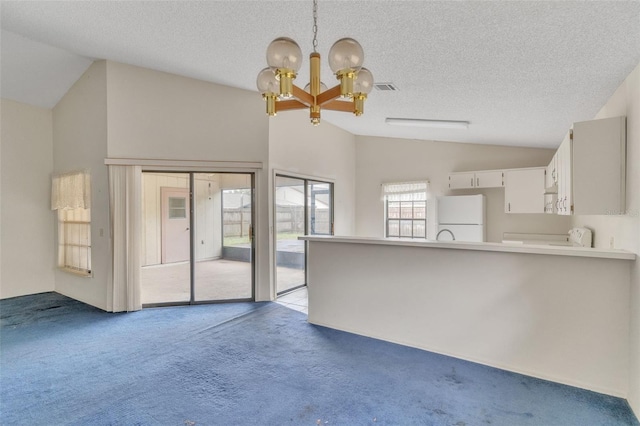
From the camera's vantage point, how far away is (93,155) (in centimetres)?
445

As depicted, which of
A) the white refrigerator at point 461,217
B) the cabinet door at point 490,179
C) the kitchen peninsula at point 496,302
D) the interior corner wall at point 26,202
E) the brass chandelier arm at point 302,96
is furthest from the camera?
the white refrigerator at point 461,217

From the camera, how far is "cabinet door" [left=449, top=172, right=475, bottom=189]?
543 centimetres

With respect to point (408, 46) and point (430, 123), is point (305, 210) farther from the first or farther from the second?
point (408, 46)

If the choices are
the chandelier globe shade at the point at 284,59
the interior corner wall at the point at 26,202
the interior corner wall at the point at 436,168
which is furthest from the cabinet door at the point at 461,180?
the interior corner wall at the point at 26,202

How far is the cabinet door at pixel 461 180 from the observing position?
5.43 metres

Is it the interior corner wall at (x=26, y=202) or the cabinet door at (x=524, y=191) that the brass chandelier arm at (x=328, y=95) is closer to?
the cabinet door at (x=524, y=191)

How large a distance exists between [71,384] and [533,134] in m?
5.71

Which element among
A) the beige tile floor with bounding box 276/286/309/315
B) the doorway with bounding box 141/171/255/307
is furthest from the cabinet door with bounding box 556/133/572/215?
the doorway with bounding box 141/171/255/307

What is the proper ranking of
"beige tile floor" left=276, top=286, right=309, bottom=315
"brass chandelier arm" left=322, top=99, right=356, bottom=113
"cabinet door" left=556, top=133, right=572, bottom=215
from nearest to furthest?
"brass chandelier arm" left=322, top=99, right=356, bottom=113 < "cabinet door" left=556, top=133, right=572, bottom=215 < "beige tile floor" left=276, top=286, right=309, bottom=315

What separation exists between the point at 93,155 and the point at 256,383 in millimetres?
3950

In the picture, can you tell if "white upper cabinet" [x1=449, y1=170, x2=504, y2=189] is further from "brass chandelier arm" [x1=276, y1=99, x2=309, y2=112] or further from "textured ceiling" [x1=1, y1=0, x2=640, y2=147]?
"brass chandelier arm" [x1=276, y1=99, x2=309, y2=112]

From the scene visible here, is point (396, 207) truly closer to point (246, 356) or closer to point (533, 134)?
point (533, 134)

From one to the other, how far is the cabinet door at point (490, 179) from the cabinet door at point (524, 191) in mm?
92

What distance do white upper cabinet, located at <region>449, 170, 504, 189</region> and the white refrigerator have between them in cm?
23
